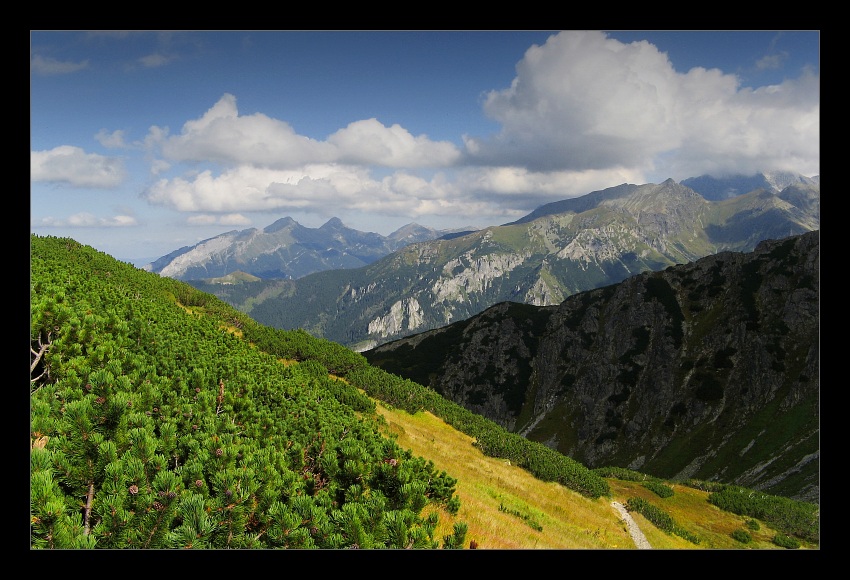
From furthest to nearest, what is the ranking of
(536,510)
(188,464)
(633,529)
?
(633,529), (536,510), (188,464)

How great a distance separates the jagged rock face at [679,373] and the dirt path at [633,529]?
42.0 meters

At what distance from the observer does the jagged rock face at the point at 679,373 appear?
90.4 m

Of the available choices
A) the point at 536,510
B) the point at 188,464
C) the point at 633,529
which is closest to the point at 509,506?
the point at 536,510

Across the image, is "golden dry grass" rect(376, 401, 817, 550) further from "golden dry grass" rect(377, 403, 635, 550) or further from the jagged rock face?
the jagged rock face

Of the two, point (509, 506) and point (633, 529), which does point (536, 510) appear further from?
point (633, 529)

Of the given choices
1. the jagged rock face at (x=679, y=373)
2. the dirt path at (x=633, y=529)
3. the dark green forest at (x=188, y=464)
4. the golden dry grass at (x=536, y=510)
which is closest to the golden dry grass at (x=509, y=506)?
the golden dry grass at (x=536, y=510)

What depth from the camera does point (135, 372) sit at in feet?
46.4

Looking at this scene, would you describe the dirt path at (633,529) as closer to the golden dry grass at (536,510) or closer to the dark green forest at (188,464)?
the golden dry grass at (536,510)

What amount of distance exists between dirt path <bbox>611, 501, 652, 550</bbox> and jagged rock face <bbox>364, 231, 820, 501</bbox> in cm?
4196

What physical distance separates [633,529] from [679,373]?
113 m

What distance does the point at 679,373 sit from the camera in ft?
397

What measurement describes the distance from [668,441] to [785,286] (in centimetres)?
5986

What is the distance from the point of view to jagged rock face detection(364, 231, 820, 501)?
297 feet
